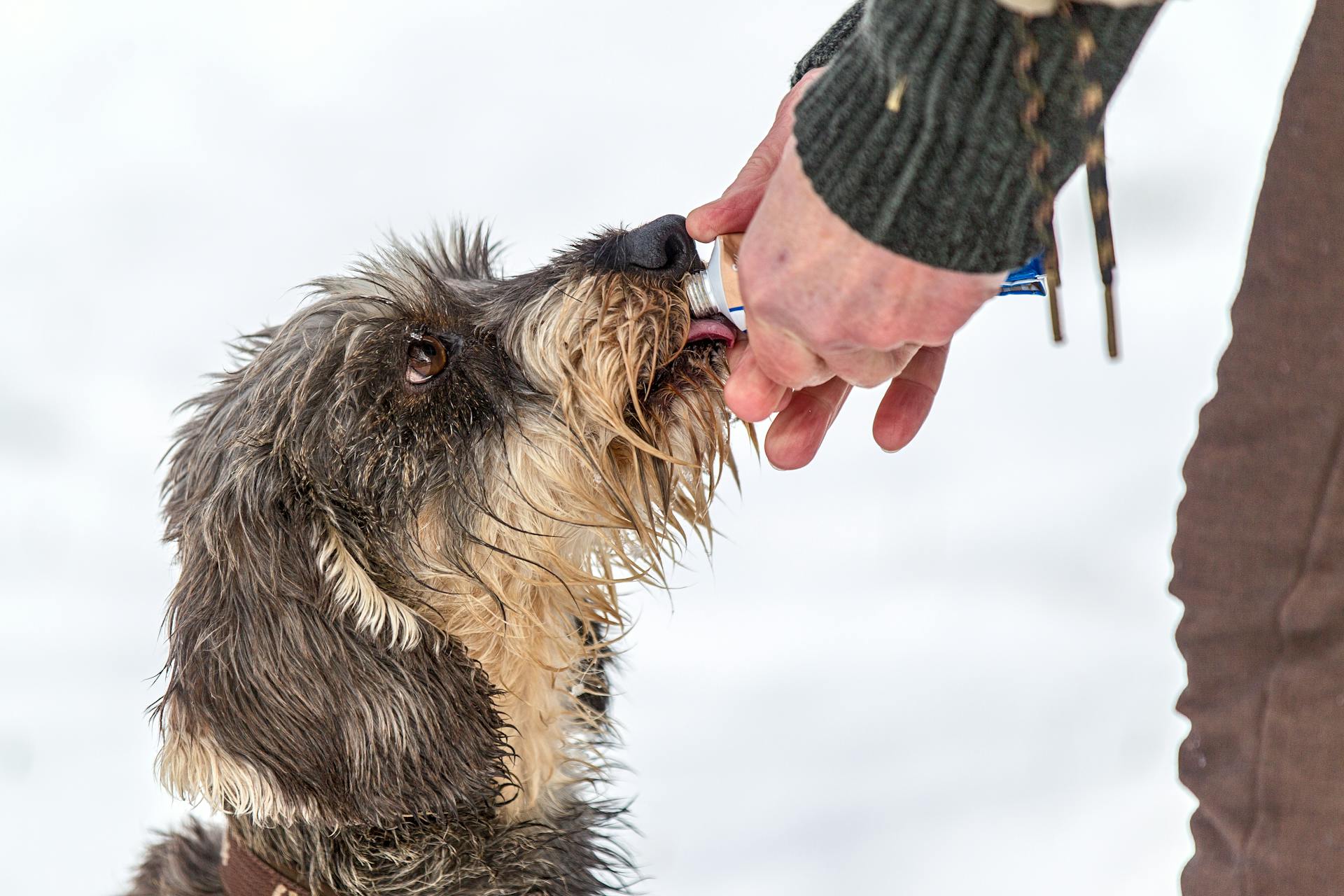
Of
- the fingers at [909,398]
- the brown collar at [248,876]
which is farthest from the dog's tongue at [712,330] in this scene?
the brown collar at [248,876]

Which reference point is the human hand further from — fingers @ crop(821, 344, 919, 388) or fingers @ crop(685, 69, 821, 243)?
fingers @ crop(685, 69, 821, 243)

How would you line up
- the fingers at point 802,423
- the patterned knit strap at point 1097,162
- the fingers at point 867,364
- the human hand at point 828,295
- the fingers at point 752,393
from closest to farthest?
the patterned knit strap at point 1097,162, the human hand at point 828,295, the fingers at point 867,364, the fingers at point 752,393, the fingers at point 802,423

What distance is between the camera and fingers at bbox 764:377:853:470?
6.92 ft

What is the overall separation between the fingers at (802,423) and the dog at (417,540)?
148 mm

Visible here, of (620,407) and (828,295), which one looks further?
(620,407)

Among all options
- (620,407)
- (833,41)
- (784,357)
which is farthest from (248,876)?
(833,41)

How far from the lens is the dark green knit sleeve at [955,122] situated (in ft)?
4.57

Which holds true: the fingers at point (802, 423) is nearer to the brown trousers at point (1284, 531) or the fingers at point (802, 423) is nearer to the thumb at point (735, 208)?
the thumb at point (735, 208)

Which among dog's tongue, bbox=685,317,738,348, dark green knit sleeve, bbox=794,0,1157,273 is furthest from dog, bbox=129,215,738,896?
dark green knit sleeve, bbox=794,0,1157,273

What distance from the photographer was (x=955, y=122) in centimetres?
142

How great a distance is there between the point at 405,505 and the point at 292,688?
376mm

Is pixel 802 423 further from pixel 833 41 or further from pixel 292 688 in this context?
pixel 292 688

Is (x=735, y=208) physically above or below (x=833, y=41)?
below

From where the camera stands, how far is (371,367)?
88.7 inches
